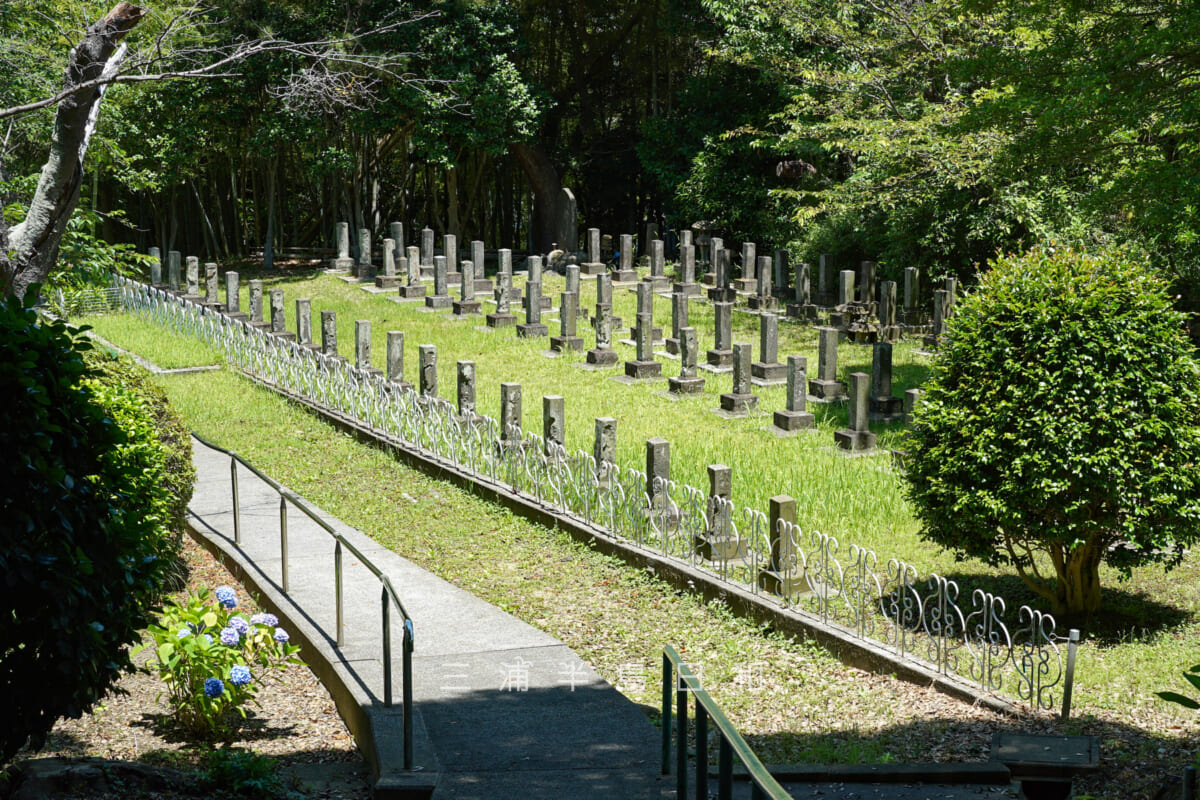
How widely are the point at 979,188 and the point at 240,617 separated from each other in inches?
701

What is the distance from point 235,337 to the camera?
18828 mm

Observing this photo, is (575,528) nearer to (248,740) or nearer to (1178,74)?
(248,740)

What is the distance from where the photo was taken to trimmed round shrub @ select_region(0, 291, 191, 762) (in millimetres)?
4539

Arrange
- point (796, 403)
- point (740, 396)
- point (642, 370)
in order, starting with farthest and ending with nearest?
point (642, 370) → point (740, 396) → point (796, 403)

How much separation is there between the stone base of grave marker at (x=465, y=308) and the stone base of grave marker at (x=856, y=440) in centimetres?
1062

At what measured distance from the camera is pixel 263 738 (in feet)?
22.5

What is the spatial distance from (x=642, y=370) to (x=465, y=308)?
Result: 20.0 feet

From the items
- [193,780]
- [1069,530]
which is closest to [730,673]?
[1069,530]

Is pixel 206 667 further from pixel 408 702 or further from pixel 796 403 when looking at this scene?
pixel 796 403

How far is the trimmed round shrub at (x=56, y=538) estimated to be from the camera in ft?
14.9

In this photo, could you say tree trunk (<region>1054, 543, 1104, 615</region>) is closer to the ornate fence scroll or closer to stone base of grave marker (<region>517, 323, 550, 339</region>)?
the ornate fence scroll

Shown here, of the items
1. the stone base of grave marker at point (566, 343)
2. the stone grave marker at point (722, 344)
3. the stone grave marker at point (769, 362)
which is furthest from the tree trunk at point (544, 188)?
the stone grave marker at point (769, 362)

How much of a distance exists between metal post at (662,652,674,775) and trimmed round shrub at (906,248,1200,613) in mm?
3317

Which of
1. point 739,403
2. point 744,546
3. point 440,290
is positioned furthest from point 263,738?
point 440,290
